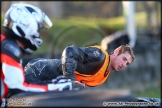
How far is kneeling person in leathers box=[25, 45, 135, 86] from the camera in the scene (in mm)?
2965

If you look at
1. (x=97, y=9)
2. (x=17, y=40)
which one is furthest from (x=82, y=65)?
(x=97, y=9)

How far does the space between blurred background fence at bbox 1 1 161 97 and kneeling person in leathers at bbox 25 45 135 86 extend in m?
0.72

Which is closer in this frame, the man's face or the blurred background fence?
the man's face

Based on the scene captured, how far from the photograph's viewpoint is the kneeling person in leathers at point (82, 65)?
9.73 ft

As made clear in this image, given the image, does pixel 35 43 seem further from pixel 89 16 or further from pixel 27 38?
pixel 89 16

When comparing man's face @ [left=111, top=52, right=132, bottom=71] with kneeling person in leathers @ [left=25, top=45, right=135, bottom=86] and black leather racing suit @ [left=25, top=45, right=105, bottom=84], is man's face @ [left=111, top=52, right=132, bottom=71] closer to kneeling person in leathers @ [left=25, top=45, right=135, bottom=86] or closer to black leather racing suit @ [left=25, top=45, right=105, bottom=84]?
kneeling person in leathers @ [left=25, top=45, right=135, bottom=86]

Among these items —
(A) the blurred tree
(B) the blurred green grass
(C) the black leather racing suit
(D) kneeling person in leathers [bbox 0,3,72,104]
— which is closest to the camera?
(C) the black leather racing suit

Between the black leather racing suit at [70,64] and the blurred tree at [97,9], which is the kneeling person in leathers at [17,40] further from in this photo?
the blurred tree at [97,9]

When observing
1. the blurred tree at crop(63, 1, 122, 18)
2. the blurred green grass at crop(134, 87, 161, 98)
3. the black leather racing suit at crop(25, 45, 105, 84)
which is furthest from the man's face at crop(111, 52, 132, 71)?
the blurred tree at crop(63, 1, 122, 18)

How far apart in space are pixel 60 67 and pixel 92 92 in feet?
2.74

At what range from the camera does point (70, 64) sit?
9.57 feet

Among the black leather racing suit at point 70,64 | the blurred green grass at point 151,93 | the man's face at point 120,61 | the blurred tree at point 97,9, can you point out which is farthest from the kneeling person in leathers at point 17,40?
the blurred tree at point 97,9

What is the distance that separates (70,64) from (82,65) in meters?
0.22

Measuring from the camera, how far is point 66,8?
825 inches
